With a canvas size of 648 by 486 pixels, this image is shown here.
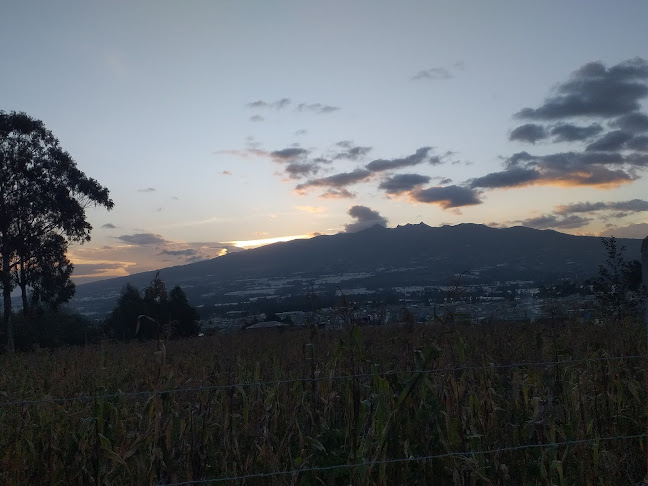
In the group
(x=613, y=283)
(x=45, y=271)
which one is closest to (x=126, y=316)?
(x=45, y=271)

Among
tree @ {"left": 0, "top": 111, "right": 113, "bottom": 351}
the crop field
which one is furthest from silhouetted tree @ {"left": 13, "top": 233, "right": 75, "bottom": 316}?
the crop field

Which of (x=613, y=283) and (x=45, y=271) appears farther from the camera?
(x=45, y=271)

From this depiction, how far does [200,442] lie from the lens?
4.54 m

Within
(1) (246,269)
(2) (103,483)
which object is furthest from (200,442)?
(1) (246,269)

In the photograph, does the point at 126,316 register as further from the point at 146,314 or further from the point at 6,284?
the point at 6,284

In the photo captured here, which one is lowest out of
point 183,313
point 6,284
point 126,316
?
point 183,313

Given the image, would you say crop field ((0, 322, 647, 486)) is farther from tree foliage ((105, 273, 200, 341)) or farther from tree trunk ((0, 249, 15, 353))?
tree trunk ((0, 249, 15, 353))

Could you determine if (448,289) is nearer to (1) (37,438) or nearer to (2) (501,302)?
(1) (37,438)

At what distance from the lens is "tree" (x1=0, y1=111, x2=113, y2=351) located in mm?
25406

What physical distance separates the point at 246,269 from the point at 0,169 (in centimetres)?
14074

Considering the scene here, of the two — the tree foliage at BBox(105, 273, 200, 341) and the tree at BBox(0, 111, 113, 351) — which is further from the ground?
the tree at BBox(0, 111, 113, 351)

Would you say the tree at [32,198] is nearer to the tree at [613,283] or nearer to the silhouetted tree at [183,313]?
the silhouetted tree at [183,313]

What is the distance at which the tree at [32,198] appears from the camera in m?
25.4

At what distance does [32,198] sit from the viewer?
26000mm
